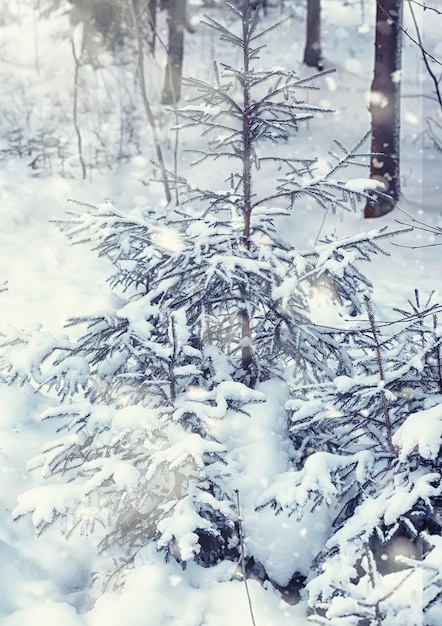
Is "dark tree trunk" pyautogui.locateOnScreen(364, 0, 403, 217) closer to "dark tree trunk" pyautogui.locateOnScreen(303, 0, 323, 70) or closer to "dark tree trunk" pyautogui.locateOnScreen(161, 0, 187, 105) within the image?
"dark tree trunk" pyautogui.locateOnScreen(161, 0, 187, 105)

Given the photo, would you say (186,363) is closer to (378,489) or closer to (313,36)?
(378,489)

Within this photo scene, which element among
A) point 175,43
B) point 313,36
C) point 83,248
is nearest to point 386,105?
point 83,248

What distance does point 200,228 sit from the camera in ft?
11.8

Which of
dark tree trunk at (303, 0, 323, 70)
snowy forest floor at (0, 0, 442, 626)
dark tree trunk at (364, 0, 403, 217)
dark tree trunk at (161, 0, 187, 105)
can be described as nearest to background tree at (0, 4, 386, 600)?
snowy forest floor at (0, 0, 442, 626)

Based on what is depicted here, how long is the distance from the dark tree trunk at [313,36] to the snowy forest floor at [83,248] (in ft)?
1.93

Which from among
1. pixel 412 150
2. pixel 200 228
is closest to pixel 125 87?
pixel 412 150

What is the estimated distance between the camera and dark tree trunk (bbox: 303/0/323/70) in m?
16.4

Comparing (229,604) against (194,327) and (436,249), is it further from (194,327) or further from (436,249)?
(436,249)

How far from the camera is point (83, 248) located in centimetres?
827

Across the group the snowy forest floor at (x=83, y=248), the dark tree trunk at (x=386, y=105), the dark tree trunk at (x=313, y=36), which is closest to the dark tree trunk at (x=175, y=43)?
the snowy forest floor at (x=83, y=248)

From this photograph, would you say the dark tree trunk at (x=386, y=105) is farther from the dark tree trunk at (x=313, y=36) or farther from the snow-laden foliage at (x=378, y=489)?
the dark tree trunk at (x=313, y=36)

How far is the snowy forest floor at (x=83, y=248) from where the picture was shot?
3.18m

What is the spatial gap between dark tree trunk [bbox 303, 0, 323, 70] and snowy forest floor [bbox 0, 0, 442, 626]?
1.93 feet

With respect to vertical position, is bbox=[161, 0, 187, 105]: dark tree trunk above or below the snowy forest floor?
above
